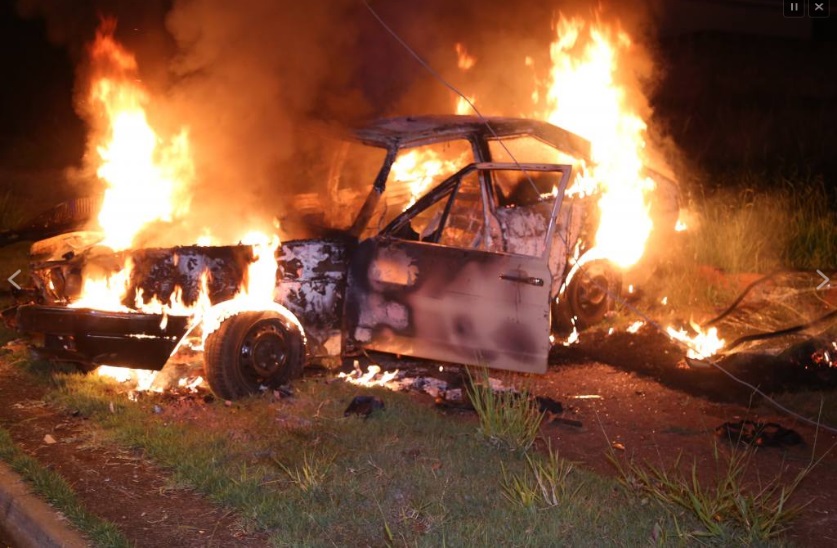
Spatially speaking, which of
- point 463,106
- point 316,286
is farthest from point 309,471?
point 463,106

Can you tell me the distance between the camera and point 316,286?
19.6 feet

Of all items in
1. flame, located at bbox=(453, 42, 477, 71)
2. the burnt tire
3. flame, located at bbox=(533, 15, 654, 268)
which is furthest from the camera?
flame, located at bbox=(453, 42, 477, 71)

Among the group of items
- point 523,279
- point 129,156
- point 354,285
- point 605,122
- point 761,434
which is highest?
point 605,122

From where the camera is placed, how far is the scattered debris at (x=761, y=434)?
5.13m

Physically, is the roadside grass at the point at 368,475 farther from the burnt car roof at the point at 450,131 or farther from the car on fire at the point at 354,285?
the burnt car roof at the point at 450,131

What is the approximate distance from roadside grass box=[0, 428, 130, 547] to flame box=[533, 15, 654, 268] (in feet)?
16.3

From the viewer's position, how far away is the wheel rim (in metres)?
5.69

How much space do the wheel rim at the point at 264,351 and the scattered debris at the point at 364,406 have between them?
2.29 ft

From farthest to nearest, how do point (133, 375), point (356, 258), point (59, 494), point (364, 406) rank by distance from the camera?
point (133, 375)
point (356, 258)
point (364, 406)
point (59, 494)

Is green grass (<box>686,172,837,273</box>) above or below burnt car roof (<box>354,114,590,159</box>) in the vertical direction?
below

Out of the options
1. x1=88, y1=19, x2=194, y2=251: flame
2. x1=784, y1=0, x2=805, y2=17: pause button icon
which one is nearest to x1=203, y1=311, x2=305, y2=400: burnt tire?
x1=88, y1=19, x2=194, y2=251: flame

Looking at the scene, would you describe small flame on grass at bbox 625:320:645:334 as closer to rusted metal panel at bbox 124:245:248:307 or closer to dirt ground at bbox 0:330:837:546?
dirt ground at bbox 0:330:837:546

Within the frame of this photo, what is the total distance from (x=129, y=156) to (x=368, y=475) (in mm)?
4332

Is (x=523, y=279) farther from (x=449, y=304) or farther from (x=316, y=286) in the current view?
(x=316, y=286)
